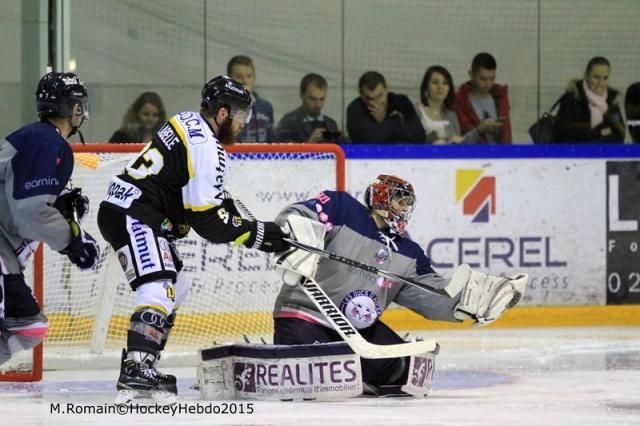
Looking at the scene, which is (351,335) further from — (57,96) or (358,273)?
(57,96)

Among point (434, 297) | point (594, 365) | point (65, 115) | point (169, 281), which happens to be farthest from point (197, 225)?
point (594, 365)

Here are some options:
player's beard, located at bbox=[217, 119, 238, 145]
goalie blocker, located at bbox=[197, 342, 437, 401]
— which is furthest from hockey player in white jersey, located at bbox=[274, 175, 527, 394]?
player's beard, located at bbox=[217, 119, 238, 145]

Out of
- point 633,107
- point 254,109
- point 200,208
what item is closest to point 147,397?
point 200,208

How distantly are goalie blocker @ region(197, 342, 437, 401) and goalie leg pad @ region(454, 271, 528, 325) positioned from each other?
53 centimetres

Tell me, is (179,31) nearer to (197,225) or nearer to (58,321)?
(58,321)

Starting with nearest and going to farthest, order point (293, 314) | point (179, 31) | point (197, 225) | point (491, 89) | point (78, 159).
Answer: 1. point (197, 225)
2. point (293, 314)
3. point (78, 159)
4. point (179, 31)
5. point (491, 89)

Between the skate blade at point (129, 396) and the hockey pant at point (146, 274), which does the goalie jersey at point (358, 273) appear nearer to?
the hockey pant at point (146, 274)

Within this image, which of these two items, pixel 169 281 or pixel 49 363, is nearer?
pixel 169 281

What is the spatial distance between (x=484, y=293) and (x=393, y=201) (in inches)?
19.1

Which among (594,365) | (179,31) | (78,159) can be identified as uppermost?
(179,31)

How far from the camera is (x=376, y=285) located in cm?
552

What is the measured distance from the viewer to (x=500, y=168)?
27.5 feet

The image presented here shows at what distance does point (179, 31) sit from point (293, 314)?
3075 mm

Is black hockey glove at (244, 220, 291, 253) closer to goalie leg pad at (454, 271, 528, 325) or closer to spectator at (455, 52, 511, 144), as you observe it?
goalie leg pad at (454, 271, 528, 325)
